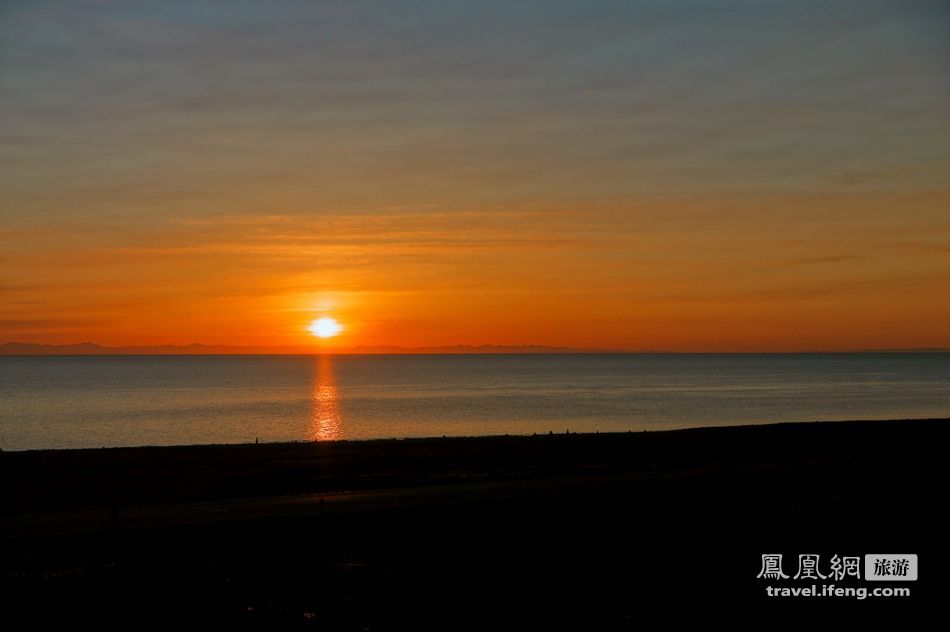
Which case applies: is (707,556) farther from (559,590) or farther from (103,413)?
(103,413)

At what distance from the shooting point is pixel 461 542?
981 inches

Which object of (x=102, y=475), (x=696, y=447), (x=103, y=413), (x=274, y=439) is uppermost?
(x=103, y=413)

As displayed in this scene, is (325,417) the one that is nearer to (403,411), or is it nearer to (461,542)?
(403,411)

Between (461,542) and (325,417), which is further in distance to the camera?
(325,417)

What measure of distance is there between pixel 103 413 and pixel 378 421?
40439 mm

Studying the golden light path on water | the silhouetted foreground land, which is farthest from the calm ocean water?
the silhouetted foreground land

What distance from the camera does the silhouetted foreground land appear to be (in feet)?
59.6

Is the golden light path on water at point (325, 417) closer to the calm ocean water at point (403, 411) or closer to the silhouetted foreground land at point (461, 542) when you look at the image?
the calm ocean water at point (403, 411)

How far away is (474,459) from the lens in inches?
1964

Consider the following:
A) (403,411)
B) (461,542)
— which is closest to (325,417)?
(403,411)

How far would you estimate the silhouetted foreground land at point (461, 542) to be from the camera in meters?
18.2

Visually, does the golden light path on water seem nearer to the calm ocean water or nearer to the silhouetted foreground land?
the calm ocean water

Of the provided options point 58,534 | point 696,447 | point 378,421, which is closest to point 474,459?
point 696,447

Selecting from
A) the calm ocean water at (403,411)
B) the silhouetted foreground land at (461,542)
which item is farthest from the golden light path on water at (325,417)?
the silhouetted foreground land at (461,542)
